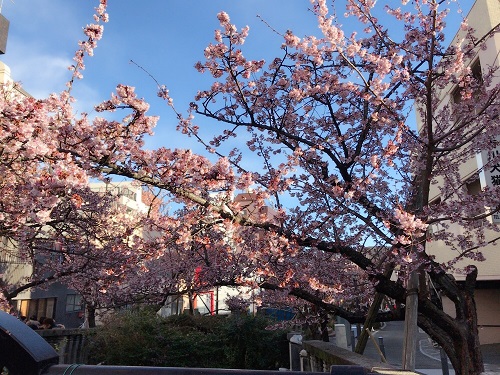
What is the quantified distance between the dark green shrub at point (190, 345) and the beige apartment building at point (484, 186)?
14.6ft

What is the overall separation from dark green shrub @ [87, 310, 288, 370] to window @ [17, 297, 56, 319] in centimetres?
1303

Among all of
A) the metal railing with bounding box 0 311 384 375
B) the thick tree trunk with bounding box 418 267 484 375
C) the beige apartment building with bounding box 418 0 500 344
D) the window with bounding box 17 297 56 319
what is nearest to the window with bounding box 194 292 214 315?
the thick tree trunk with bounding box 418 267 484 375

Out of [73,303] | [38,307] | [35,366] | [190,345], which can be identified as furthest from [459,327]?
[73,303]

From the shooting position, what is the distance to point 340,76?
6.07 meters

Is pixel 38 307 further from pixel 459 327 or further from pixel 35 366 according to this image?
pixel 35 366

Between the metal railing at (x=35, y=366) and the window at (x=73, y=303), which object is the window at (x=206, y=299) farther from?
the metal railing at (x=35, y=366)

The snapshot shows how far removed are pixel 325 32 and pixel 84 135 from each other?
125 inches

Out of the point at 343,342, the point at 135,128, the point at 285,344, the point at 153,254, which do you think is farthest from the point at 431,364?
the point at 135,128

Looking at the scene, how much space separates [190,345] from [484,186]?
23.6 ft

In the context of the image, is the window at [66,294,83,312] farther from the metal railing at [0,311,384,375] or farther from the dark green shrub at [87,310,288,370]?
the metal railing at [0,311,384,375]

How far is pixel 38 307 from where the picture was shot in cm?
2186

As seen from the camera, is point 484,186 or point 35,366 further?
point 484,186

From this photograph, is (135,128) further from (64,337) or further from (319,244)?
(64,337)

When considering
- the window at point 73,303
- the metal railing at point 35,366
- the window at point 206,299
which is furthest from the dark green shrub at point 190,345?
the window at point 73,303
